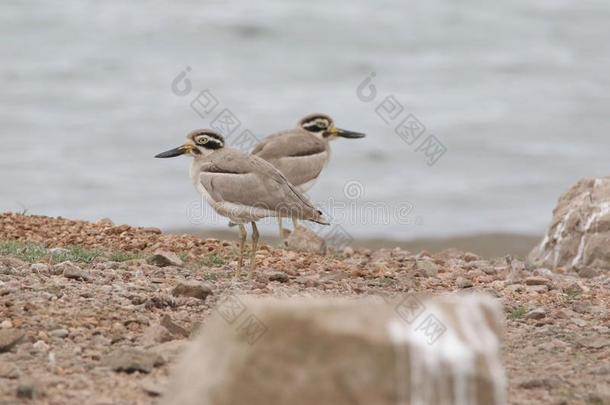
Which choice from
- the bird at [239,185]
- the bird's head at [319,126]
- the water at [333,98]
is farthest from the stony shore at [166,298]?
the water at [333,98]

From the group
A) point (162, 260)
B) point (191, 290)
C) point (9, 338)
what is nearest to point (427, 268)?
point (162, 260)

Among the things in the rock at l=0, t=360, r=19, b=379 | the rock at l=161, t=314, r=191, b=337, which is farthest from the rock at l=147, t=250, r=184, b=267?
the rock at l=0, t=360, r=19, b=379

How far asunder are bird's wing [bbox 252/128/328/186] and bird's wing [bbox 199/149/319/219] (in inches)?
101

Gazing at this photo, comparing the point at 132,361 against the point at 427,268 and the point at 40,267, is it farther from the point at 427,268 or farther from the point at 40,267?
the point at 427,268

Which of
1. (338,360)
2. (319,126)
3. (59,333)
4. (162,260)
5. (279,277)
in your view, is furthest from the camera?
(319,126)

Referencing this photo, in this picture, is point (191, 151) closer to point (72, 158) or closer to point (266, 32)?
point (72, 158)

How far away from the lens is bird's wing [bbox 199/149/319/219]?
10.1 metres

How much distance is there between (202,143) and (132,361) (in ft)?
13.9

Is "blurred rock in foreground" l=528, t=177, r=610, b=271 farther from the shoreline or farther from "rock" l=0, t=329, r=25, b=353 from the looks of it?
"rock" l=0, t=329, r=25, b=353

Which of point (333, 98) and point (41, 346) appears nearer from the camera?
point (41, 346)

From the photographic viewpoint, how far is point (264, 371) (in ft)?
14.2

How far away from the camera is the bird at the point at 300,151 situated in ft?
43.0

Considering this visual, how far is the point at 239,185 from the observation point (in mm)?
10125

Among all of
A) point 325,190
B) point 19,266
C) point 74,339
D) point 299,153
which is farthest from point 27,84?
point 74,339
